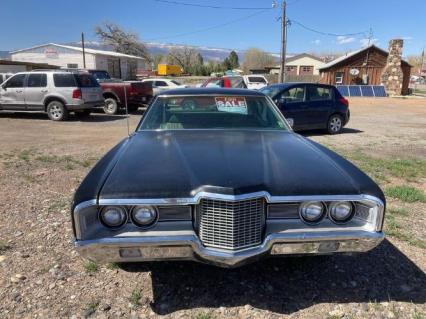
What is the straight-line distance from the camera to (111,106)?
52.6 ft

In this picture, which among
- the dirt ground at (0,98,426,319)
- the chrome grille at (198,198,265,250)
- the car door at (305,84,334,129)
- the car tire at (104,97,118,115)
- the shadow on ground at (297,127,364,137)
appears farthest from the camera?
the car tire at (104,97,118,115)

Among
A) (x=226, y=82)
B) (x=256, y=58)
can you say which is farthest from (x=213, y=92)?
(x=256, y=58)

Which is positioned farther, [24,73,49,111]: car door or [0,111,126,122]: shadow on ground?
[0,111,126,122]: shadow on ground

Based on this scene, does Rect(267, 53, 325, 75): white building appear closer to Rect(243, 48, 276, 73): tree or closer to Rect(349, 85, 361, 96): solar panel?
Rect(243, 48, 276, 73): tree

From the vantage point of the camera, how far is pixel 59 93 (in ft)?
43.4

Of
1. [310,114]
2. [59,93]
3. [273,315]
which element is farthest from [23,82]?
[273,315]

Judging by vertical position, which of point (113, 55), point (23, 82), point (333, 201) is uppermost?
point (113, 55)

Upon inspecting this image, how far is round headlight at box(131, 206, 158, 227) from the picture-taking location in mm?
2547

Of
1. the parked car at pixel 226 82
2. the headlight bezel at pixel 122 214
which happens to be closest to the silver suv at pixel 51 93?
the parked car at pixel 226 82

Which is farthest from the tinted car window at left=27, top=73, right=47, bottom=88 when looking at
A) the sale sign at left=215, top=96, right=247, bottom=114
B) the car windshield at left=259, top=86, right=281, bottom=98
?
the sale sign at left=215, top=96, right=247, bottom=114

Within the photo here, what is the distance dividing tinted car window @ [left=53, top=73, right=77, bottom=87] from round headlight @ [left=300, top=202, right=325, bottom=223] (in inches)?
483

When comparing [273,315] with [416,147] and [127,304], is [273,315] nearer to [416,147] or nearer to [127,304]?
[127,304]

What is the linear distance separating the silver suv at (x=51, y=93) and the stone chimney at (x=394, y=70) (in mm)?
31775

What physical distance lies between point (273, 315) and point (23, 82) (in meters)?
13.7
